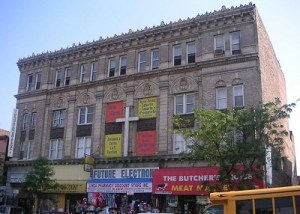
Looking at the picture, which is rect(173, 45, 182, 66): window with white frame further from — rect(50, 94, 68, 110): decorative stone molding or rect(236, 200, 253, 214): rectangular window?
rect(236, 200, 253, 214): rectangular window

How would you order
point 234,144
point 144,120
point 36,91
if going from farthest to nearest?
point 36,91
point 144,120
point 234,144

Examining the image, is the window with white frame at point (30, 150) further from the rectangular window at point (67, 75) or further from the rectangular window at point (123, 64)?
the rectangular window at point (123, 64)

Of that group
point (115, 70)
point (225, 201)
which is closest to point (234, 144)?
point (225, 201)

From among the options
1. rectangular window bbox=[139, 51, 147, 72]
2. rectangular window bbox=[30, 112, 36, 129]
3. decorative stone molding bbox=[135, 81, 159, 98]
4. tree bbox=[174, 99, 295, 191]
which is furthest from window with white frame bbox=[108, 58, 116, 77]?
tree bbox=[174, 99, 295, 191]

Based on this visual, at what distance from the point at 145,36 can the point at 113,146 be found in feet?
31.0

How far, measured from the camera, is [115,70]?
32688mm

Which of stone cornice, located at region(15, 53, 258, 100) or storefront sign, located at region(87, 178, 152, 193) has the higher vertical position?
stone cornice, located at region(15, 53, 258, 100)

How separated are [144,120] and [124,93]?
10.4ft

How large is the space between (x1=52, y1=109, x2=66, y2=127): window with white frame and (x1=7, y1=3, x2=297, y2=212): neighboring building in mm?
98

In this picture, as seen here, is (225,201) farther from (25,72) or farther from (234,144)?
(25,72)

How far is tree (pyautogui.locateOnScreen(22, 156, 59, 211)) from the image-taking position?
29.8 meters

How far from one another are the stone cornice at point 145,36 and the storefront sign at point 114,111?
4859mm

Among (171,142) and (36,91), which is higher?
(36,91)

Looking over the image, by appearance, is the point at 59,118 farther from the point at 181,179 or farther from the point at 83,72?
the point at 181,179
